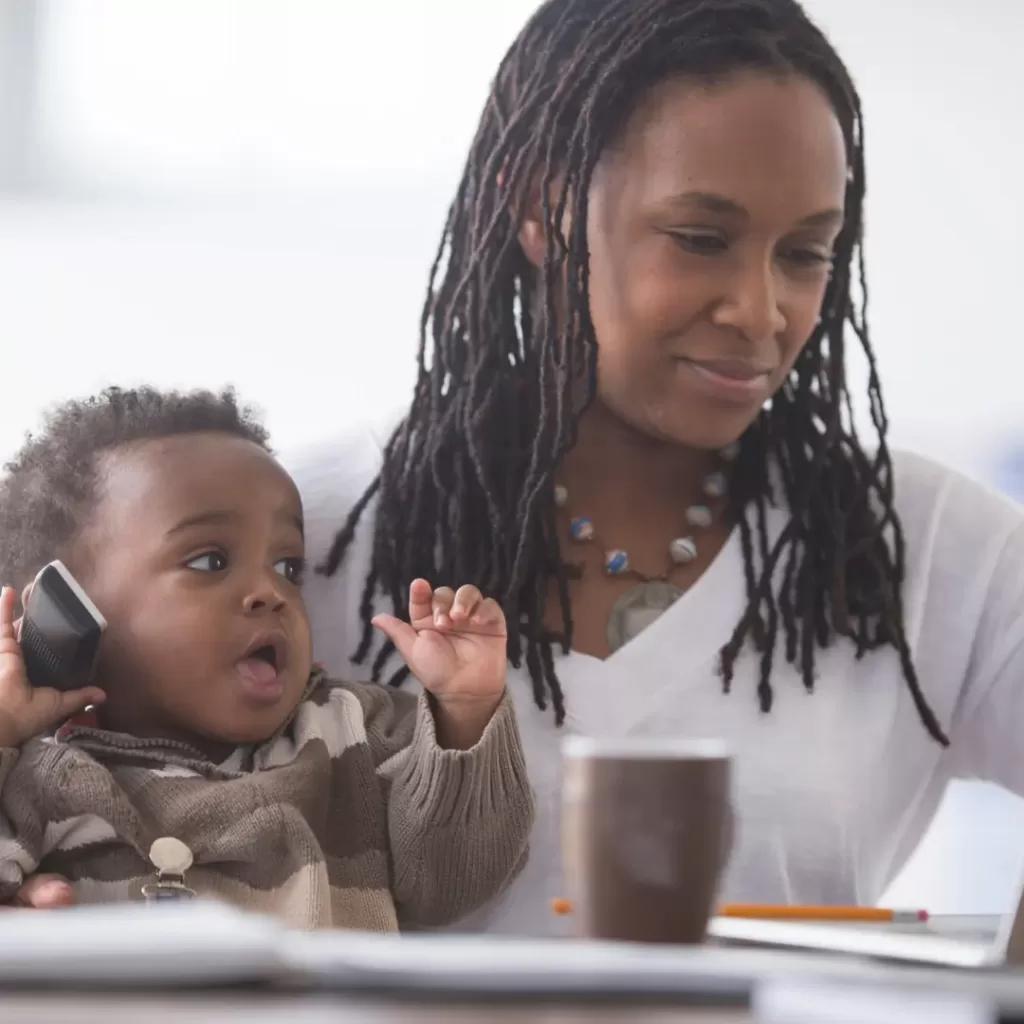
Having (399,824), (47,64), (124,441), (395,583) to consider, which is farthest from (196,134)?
(399,824)

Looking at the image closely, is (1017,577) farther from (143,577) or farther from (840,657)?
(143,577)

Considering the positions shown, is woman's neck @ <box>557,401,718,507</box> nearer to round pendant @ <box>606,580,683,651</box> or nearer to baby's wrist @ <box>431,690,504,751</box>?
round pendant @ <box>606,580,683,651</box>

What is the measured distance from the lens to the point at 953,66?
1.33m

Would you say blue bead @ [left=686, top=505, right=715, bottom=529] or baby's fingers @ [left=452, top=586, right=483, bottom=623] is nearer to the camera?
baby's fingers @ [left=452, top=586, right=483, bottom=623]

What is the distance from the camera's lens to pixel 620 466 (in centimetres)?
131

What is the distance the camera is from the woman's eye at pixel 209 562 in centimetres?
109

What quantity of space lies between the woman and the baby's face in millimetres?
170

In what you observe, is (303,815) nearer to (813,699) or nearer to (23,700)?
(23,700)

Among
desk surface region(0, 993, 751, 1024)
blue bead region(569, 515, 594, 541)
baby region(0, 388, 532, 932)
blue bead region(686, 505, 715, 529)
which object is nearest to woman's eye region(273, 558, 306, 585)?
baby region(0, 388, 532, 932)

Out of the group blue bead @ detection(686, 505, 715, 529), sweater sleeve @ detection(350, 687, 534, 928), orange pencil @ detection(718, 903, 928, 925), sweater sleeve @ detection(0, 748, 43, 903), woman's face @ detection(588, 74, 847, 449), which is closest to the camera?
orange pencil @ detection(718, 903, 928, 925)

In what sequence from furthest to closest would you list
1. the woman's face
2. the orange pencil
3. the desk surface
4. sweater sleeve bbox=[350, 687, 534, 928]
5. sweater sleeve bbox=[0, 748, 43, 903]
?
1. the woman's face
2. sweater sleeve bbox=[350, 687, 534, 928]
3. sweater sleeve bbox=[0, 748, 43, 903]
4. the orange pencil
5. the desk surface

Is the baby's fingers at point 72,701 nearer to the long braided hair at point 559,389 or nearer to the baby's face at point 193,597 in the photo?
the baby's face at point 193,597

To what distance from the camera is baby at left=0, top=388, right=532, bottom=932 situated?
3.28 ft

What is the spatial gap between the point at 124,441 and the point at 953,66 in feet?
2.71
